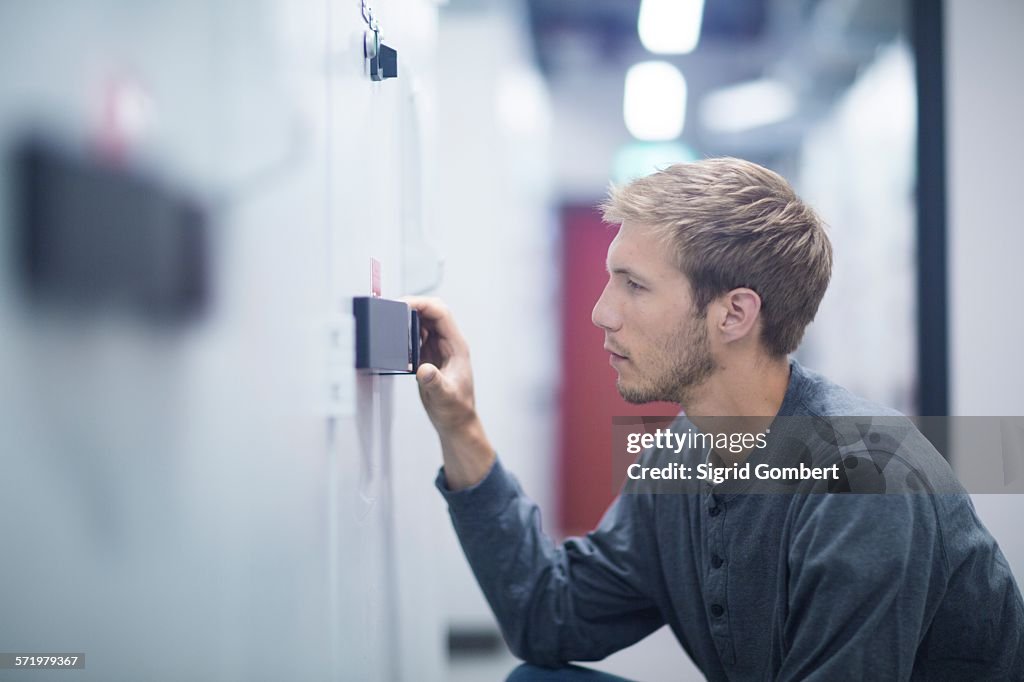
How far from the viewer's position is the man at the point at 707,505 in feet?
3.06

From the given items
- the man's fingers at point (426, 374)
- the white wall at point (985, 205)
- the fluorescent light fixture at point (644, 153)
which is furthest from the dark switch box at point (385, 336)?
the fluorescent light fixture at point (644, 153)

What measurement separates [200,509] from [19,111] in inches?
9.5

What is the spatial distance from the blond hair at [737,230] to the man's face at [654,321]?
0.02 meters

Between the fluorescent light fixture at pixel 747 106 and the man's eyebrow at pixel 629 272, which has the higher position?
the fluorescent light fixture at pixel 747 106

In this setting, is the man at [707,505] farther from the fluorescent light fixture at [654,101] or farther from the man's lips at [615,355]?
the fluorescent light fixture at [654,101]

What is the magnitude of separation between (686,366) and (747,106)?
157 inches

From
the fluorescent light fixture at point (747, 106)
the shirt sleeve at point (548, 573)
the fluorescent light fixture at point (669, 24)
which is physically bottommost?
the shirt sleeve at point (548, 573)

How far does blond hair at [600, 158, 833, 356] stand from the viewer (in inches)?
41.9

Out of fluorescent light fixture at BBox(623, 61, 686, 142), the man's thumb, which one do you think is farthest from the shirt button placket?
fluorescent light fixture at BBox(623, 61, 686, 142)

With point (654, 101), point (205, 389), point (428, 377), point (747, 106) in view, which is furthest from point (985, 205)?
point (747, 106)

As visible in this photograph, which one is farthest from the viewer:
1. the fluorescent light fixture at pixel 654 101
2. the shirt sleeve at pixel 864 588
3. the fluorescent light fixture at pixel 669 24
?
the fluorescent light fixture at pixel 654 101

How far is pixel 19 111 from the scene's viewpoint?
44 centimetres

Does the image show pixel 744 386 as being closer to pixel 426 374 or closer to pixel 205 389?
pixel 426 374

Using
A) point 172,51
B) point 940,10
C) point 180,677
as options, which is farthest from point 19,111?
point 940,10
